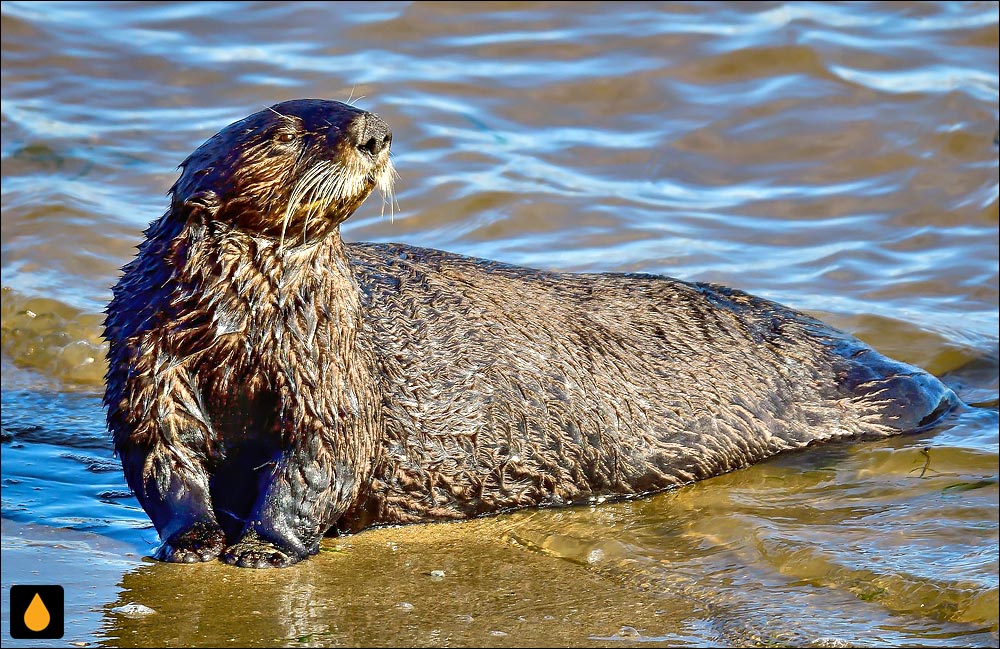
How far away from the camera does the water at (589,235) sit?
529 cm

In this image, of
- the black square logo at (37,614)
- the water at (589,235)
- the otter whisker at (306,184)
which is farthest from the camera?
the water at (589,235)

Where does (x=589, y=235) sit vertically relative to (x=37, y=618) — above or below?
above

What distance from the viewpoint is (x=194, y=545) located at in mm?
5391

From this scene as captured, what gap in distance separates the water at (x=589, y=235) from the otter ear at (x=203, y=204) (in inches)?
55.8

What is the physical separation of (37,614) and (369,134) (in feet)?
7.09

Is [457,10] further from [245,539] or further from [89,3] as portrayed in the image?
[245,539]

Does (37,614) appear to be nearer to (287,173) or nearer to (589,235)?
(287,173)

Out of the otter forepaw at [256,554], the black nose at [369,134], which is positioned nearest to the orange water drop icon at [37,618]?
the otter forepaw at [256,554]

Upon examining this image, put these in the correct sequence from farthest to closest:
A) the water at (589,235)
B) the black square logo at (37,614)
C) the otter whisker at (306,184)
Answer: the water at (589,235) → the otter whisker at (306,184) → the black square logo at (37,614)

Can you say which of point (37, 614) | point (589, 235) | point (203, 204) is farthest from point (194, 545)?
point (589, 235)

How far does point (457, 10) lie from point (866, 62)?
4.41m

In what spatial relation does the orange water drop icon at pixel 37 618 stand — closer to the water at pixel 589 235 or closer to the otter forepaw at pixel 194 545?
the water at pixel 589 235

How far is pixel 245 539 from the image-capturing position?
5473 millimetres

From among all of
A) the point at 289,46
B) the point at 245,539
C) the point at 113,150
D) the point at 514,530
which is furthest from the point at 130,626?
the point at 289,46
